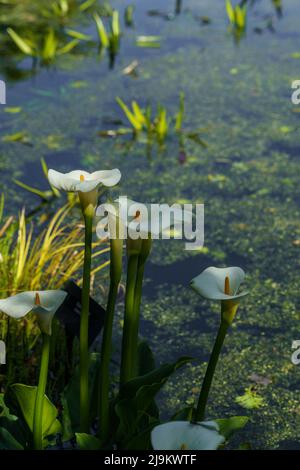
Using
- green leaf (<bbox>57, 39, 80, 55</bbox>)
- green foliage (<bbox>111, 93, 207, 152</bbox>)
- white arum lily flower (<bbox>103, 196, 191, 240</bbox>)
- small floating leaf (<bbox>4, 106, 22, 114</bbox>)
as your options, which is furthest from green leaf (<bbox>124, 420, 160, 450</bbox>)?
green leaf (<bbox>57, 39, 80, 55</bbox>)

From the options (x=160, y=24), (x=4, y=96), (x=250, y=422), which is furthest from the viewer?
(x=160, y=24)

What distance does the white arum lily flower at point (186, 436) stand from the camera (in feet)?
4.11

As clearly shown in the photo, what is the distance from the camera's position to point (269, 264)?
2.62 metres

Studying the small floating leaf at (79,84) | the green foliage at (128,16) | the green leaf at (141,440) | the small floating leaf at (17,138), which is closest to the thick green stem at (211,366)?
the green leaf at (141,440)

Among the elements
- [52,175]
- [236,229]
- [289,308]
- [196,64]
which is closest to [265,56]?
[196,64]

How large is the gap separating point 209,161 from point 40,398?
2.02 meters

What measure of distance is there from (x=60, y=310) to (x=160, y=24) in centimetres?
347

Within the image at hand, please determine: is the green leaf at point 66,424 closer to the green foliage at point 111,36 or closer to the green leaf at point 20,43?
the green leaf at point 20,43

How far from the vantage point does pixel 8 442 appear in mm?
1552

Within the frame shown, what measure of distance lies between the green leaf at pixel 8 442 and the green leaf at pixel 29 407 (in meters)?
0.04

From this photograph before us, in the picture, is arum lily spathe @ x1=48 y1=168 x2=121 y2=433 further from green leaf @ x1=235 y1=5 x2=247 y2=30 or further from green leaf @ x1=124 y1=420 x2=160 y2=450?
green leaf @ x1=235 y1=5 x2=247 y2=30

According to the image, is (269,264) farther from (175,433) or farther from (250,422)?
(175,433)

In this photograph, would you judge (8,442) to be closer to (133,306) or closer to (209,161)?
(133,306)

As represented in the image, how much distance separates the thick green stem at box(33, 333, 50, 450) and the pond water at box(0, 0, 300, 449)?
22.2 inches
